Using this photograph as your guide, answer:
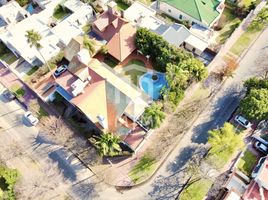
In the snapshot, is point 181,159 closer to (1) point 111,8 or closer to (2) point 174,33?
(2) point 174,33

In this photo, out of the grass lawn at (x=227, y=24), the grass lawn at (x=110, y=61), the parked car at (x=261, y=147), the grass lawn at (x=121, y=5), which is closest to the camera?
the parked car at (x=261, y=147)

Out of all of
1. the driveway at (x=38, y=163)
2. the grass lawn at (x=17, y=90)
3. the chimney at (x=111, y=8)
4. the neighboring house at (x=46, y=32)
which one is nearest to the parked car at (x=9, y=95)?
the grass lawn at (x=17, y=90)

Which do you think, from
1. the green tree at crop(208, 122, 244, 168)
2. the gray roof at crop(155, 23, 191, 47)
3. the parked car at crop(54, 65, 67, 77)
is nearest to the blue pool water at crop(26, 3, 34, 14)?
the parked car at crop(54, 65, 67, 77)

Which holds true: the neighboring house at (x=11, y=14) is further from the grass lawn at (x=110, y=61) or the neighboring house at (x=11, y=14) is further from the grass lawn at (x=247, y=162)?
the grass lawn at (x=247, y=162)

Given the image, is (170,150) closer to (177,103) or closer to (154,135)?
(154,135)

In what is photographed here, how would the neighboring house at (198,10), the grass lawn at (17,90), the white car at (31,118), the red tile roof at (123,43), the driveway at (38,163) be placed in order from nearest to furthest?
the driveway at (38,163) < the white car at (31,118) < the grass lawn at (17,90) < the red tile roof at (123,43) < the neighboring house at (198,10)

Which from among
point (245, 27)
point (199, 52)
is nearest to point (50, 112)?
point (199, 52)

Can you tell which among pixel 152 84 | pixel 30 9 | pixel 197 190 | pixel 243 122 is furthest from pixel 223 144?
pixel 30 9
